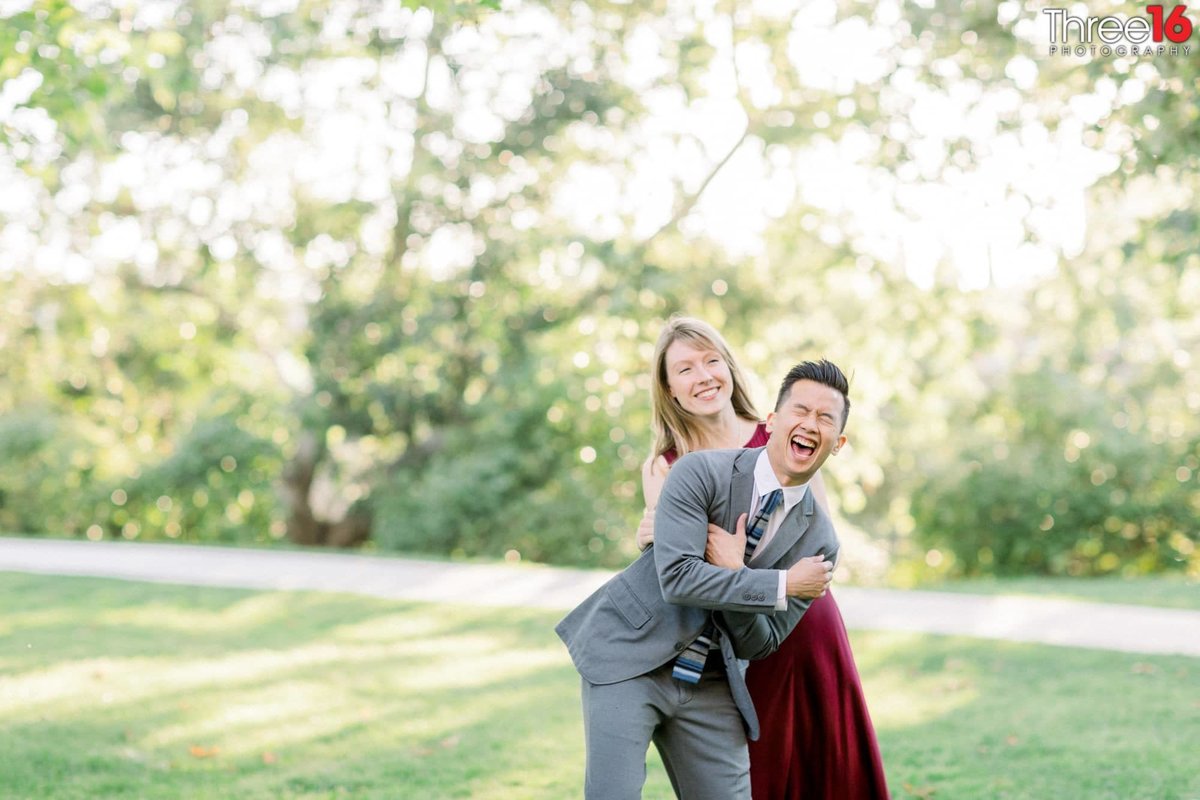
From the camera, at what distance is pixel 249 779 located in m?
5.69

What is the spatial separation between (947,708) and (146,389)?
15.3 metres

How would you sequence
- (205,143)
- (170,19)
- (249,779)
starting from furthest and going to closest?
(205,143) → (170,19) → (249,779)

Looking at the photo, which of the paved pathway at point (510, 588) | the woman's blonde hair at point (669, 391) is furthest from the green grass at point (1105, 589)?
the woman's blonde hair at point (669, 391)

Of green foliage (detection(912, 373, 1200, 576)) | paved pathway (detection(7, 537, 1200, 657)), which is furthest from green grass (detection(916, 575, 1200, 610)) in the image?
green foliage (detection(912, 373, 1200, 576))

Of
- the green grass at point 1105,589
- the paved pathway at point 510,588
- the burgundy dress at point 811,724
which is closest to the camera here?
the burgundy dress at point 811,724

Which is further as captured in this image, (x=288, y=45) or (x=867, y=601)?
(x=288, y=45)

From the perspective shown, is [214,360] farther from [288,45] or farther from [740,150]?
[740,150]

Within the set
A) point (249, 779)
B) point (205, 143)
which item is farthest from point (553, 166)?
point (249, 779)

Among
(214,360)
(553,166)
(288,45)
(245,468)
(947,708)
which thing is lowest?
(947,708)

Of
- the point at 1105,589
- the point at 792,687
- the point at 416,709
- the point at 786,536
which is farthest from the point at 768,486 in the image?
the point at 1105,589

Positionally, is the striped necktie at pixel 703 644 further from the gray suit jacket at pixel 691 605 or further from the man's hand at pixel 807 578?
the man's hand at pixel 807 578

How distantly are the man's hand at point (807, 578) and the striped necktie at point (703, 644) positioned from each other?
15 cm

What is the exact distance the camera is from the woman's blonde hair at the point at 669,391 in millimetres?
3660

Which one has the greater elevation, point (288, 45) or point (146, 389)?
point (288, 45)
